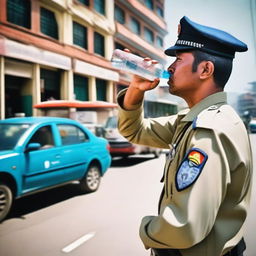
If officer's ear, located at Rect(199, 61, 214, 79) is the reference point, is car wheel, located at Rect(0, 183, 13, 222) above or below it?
below

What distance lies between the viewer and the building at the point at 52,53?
2.27m

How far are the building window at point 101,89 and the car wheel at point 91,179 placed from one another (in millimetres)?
2384

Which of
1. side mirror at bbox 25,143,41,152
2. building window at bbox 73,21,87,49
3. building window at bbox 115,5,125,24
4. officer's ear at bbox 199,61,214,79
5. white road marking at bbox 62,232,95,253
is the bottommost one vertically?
white road marking at bbox 62,232,95,253

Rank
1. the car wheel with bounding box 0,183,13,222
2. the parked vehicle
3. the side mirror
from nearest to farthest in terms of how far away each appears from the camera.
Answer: the car wheel with bounding box 0,183,13,222, the side mirror, the parked vehicle

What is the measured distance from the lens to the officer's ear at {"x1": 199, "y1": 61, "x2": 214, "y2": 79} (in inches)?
35.8

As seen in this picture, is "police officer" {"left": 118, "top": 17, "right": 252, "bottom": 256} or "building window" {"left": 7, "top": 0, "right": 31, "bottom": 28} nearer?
"police officer" {"left": 118, "top": 17, "right": 252, "bottom": 256}

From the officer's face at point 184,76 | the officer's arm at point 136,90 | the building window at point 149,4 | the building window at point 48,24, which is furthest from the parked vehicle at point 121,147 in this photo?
the officer's face at point 184,76

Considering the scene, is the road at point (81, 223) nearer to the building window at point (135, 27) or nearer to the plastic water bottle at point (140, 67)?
the plastic water bottle at point (140, 67)

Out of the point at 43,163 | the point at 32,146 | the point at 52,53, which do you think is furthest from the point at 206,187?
the point at 43,163

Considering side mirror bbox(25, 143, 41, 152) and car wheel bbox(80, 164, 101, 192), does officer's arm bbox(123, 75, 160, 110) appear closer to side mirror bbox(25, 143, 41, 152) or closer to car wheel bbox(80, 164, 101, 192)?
side mirror bbox(25, 143, 41, 152)

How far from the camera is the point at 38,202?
4.07 m

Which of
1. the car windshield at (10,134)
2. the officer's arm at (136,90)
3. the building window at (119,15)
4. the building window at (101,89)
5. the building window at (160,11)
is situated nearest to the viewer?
the officer's arm at (136,90)

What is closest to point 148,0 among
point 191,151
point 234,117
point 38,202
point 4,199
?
point 234,117

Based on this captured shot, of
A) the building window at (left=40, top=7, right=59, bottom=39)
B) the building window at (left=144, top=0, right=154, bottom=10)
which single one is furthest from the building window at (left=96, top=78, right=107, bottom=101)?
the building window at (left=144, top=0, right=154, bottom=10)
